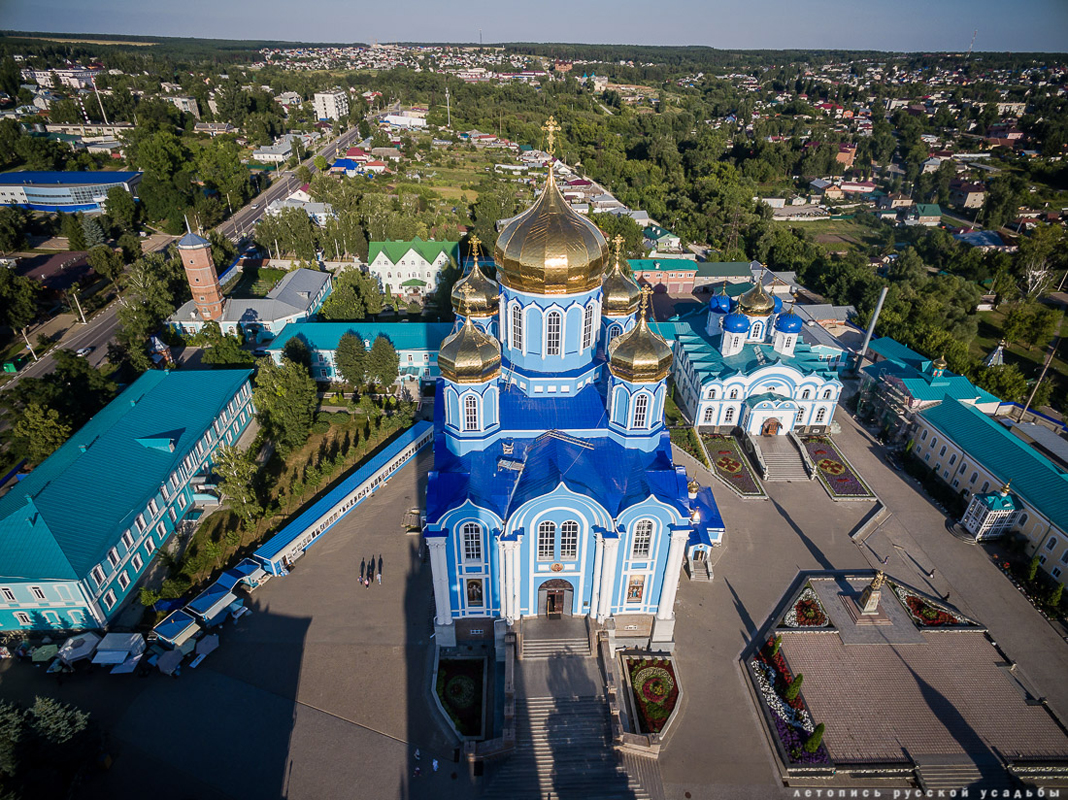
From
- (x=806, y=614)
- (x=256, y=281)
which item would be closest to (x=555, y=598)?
(x=806, y=614)

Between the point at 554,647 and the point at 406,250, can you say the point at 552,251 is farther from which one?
the point at 406,250

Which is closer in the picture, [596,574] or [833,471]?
[596,574]

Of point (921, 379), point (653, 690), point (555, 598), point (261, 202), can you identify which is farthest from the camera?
point (261, 202)

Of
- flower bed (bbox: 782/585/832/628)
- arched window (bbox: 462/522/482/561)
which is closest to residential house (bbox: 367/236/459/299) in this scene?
arched window (bbox: 462/522/482/561)

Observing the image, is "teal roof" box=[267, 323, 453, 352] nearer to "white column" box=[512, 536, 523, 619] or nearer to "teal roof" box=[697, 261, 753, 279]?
"white column" box=[512, 536, 523, 619]

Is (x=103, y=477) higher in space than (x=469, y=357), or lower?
lower

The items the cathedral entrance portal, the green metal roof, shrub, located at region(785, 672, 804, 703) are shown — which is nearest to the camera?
shrub, located at region(785, 672, 804, 703)

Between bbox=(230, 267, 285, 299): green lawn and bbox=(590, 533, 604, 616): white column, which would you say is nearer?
bbox=(590, 533, 604, 616): white column
